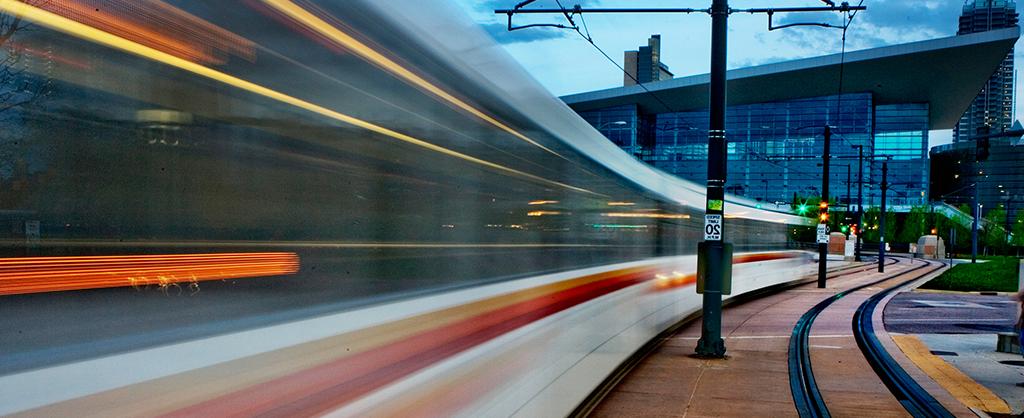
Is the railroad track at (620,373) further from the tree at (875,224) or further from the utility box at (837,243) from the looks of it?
the tree at (875,224)

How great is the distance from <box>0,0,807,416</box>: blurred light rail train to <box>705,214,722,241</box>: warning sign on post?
6489mm

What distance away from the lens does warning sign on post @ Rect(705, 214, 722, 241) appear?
1081 cm

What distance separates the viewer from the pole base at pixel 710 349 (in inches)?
433

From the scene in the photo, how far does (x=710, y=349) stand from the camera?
11000 mm

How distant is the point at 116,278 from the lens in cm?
186

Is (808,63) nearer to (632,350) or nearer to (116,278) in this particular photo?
(632,350)

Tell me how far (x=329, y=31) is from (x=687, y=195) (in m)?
10.9

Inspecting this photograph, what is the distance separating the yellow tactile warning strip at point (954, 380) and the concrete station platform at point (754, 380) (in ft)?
0.22

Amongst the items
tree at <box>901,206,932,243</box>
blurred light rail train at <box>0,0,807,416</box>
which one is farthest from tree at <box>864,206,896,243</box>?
blurred light rail train at <box>0,0,807,416</box>

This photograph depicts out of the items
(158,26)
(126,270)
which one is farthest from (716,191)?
(126,270)

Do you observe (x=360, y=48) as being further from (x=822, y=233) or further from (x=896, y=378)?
(x=822, y=233)

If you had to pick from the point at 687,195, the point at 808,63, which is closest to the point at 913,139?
the point at 808,63

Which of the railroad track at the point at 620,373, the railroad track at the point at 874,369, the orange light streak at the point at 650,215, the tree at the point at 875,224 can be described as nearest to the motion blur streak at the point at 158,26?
the orange light streak at the point at 650,215

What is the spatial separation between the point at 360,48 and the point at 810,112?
2929 inches
